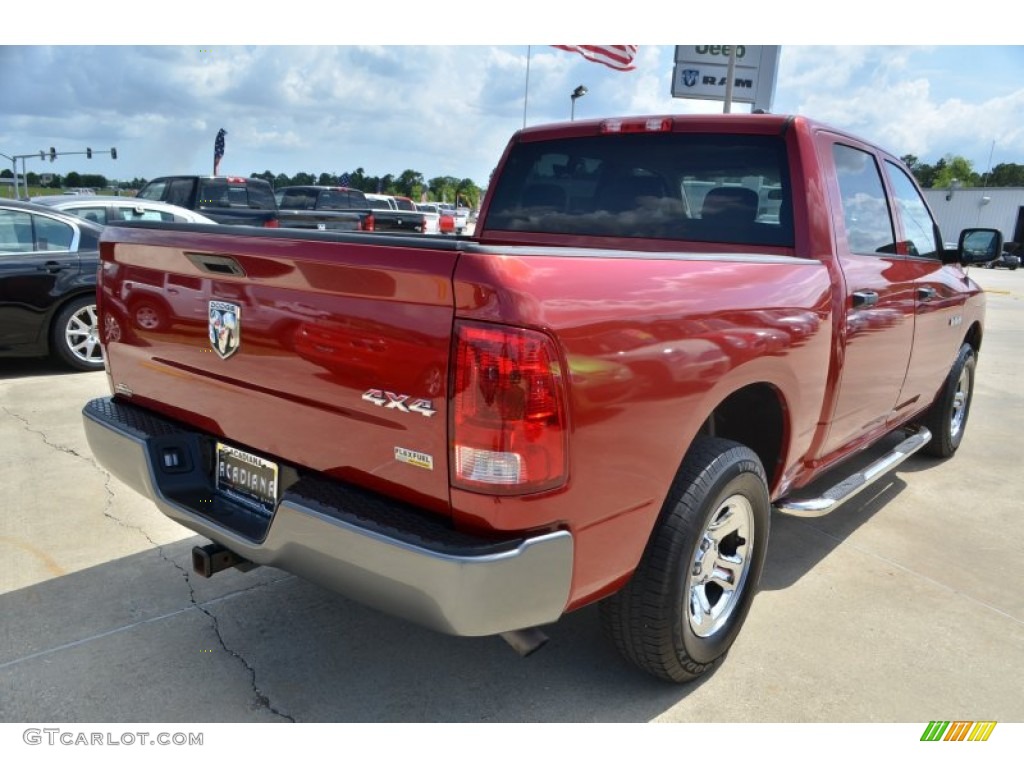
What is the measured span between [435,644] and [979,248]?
4036mm

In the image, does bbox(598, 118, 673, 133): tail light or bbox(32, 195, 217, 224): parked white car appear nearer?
bbox(598, 118, 673, 133): tail light

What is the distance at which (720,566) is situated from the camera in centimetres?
279

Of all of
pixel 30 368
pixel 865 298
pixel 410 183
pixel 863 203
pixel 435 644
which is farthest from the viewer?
pixel 410 183

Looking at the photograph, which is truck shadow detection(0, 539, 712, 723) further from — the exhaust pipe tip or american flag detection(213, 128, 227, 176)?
american flag detection(213, 128, 227, 176)

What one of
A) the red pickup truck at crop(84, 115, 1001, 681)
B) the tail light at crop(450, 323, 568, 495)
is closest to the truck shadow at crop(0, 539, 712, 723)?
the red pickup truck at crop(84, 115, 1001, 681)

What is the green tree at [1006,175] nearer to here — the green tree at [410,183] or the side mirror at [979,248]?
the green tree at [410,183]

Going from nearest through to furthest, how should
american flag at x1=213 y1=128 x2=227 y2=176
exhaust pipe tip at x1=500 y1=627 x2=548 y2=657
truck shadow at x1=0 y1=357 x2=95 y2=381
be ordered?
exhaust pipe tip at x1=500 y1=627 x2=548 y2=657
truck shadow at x1=0 y1=357 x2=95 y2=381
american flag at x1=213 y1=128 x2=227 y2=176

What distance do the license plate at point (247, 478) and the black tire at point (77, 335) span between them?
4.87m

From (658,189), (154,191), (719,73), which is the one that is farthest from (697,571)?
(719,73)

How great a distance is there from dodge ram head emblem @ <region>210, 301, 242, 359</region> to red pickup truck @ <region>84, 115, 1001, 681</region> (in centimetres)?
1

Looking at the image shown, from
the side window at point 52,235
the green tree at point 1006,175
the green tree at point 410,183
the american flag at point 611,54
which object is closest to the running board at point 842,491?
the side window at point 52,235

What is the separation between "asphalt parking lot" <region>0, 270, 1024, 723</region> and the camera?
258cm
